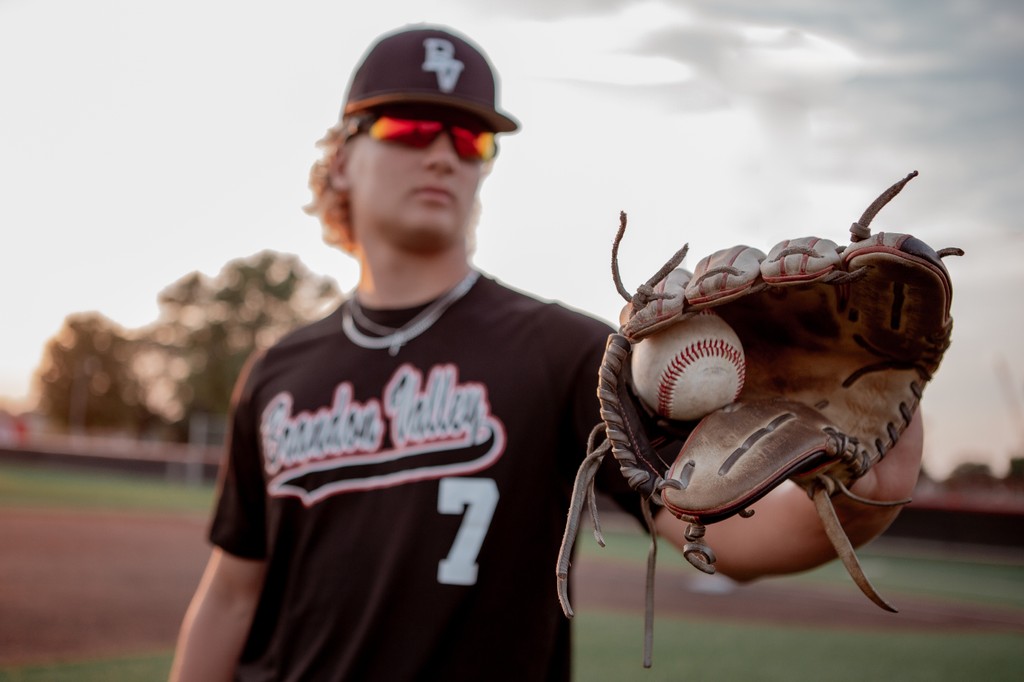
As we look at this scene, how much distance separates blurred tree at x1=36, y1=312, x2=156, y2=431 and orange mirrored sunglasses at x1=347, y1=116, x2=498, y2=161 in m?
48.1

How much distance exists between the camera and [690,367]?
1151mm

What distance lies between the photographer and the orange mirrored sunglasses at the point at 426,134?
196 cm

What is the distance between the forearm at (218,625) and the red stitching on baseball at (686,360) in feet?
3.96

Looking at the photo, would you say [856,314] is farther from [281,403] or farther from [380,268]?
[281,403]

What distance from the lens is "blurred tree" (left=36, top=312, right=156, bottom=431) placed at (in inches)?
1804

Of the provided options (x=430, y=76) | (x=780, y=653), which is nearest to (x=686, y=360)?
(x=430, y=76)

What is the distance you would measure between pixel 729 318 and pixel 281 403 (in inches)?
44.6

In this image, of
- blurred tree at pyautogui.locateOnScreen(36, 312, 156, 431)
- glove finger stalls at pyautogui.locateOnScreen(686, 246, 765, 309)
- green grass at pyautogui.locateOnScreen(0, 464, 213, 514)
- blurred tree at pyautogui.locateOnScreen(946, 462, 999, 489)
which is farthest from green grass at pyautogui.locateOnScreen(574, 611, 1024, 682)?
blurred tree at pyautogui.locateOnScreen(36, 312, 156, 431)

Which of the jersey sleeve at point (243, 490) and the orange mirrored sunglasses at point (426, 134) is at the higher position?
the orange mirrored sunglasses at point (426, 134)

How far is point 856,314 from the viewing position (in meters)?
1.20

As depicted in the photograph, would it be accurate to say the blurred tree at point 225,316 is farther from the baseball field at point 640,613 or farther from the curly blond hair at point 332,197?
the curly blond hair at point 332,197

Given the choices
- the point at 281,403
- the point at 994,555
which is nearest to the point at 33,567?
the point at 281,403

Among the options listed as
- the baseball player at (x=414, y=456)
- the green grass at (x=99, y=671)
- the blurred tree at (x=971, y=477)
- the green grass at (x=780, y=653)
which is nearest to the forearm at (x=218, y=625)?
the baseball player at (x=414, y=456)

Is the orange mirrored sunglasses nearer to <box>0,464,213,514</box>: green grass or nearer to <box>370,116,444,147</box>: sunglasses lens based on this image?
<box>370,116,444,147</box>: sunglasses lens
